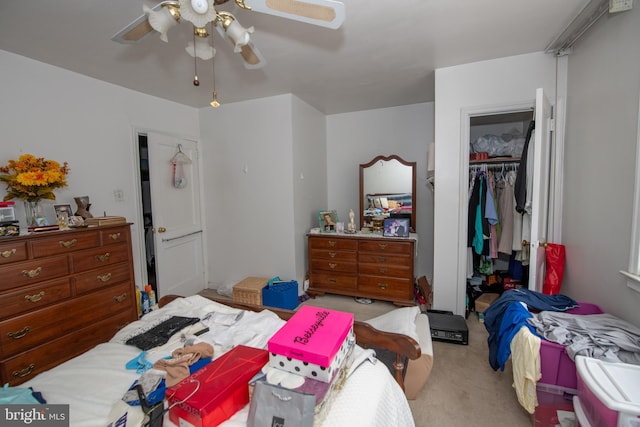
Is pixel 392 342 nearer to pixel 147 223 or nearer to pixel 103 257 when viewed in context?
pixel 103 257

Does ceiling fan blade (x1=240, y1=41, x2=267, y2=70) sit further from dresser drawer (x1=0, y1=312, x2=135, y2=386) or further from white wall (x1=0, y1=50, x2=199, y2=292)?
dresser drawer (x1=0, y1=312, x2=135, y2=386)

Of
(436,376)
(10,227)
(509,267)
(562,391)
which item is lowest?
(436,376)

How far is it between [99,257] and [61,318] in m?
0.46

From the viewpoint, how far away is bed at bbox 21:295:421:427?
93cm

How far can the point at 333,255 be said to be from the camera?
328cm

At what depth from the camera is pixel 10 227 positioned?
171 centimetres

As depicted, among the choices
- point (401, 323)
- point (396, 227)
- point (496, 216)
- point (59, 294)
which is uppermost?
point (496, 216)

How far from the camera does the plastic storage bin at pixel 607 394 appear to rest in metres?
0.96

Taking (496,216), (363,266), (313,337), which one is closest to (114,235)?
(313,337)

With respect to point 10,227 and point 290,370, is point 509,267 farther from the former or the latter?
point 10,227

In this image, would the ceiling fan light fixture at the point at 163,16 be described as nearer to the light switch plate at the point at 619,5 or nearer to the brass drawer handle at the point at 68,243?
the brass drawer handle at the point at 68,243

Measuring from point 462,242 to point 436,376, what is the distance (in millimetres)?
1209

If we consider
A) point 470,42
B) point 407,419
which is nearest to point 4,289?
point 407,419

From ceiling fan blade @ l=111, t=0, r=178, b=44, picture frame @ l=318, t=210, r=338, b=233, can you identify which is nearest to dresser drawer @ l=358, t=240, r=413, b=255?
picture frame @ l=318, t=210, r=338, b=233
